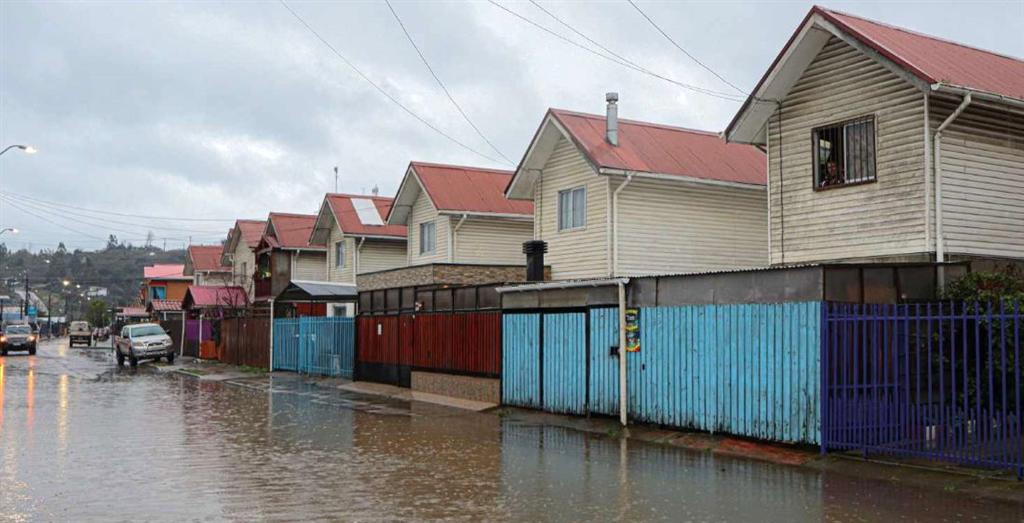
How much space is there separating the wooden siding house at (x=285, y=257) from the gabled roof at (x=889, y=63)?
107 ft

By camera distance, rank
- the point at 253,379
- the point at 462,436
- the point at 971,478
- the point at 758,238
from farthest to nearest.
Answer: the point at 253,379 < the point at 758,238 < the point at 462,436 < the point at 971,478

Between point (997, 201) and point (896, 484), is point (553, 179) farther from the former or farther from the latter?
point (896, 484)

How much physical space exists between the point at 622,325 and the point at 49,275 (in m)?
193

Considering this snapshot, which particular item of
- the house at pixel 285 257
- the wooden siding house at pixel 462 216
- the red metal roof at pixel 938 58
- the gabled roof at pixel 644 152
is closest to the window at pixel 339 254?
the house at pixel 285 257

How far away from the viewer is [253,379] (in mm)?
32156

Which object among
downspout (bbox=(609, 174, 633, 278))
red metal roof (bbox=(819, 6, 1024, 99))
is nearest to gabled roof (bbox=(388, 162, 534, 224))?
downspout (bbox=(609, 174, 633, 278))

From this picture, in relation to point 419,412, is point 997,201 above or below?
above

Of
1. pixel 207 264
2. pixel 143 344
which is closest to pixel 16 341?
pixel 143 344

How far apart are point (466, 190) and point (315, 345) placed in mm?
7711

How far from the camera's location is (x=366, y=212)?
1702 inches

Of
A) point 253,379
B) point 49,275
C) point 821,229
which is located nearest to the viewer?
point 821,229

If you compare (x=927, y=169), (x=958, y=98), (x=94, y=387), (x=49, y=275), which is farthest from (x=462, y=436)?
(x=49, y=275)

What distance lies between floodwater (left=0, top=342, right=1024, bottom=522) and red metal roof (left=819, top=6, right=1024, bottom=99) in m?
7.62

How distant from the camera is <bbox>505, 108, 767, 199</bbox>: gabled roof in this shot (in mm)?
24938
